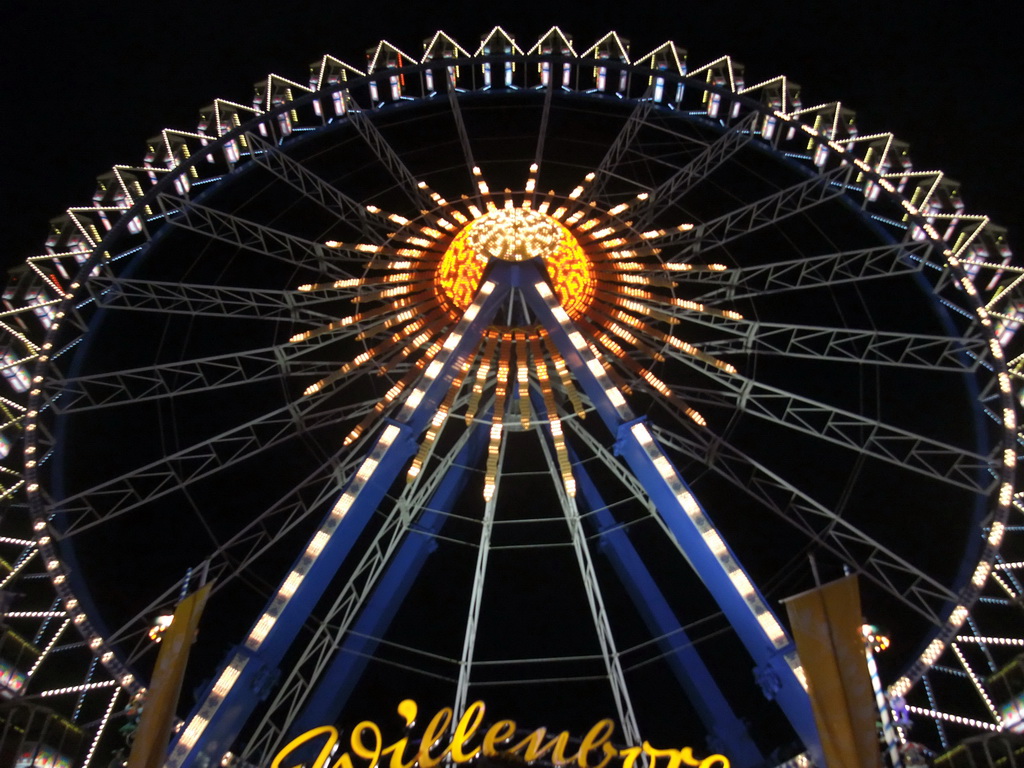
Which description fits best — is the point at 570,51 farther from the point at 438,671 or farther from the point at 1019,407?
the point at 438,671

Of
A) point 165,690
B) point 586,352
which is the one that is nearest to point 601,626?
point 586,352

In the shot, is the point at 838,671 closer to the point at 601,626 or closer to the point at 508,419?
the point at 601,626

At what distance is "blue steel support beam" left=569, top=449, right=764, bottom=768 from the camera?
13.2 m

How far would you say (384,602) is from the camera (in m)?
15.2

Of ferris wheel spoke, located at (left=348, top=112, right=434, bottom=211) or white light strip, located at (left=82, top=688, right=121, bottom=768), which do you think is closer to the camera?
white light strip, located at (left=82, top=688, right=121, bottom=768)

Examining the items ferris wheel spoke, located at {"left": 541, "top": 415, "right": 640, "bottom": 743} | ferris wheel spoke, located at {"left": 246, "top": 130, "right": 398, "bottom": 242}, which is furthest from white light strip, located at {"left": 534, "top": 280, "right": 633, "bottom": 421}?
ferris wheel spoke, located at {"left": 246, "top": 130, "right": 398, "bottom": 242}

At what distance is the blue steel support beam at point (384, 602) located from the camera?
45.5ft

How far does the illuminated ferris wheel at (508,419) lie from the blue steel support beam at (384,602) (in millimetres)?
72

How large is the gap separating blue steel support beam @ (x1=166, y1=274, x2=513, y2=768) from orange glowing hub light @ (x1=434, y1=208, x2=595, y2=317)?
1.44 metres

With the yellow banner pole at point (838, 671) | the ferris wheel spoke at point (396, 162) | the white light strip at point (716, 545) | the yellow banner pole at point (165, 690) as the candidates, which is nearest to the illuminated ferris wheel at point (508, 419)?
the white light strip at point (716, 545)

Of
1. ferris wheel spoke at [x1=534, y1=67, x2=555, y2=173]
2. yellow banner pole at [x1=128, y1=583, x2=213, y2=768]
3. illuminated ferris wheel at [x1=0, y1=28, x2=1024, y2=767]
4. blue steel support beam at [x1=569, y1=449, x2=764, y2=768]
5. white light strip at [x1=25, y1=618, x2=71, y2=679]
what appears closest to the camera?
yellow banner pole at [x1=128, y1=583, x2=213, y2=768]

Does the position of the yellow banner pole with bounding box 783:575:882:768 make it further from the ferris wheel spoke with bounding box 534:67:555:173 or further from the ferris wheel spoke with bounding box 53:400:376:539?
the ferris wheel spoke with bounding box 534:67:555:173

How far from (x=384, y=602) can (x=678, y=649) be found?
505cm

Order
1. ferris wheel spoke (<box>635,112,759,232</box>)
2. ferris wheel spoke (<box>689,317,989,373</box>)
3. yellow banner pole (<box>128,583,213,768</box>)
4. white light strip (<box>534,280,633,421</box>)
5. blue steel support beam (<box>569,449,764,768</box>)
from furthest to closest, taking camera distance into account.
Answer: ferris wheel spoke (<box>635,112,759,232</box>) → ferris wheel spoke (<box>689,317,989,373</box>) → blue steel support beam (<box>569,449,764,768</box>) → white light strip (<box>534,280,633,421</box>) → yellow banner pole (<box>128,583,213,768</box>)
